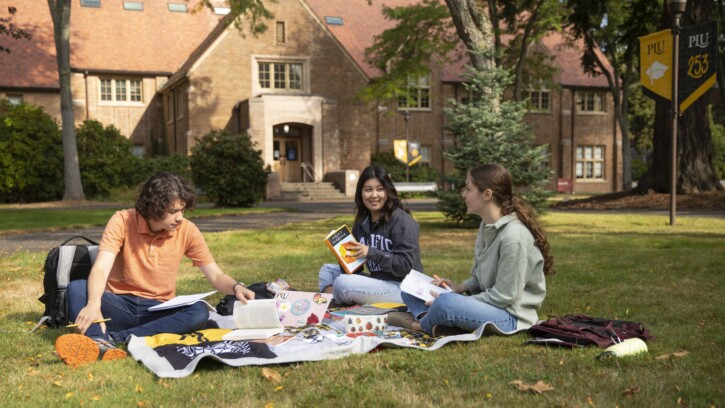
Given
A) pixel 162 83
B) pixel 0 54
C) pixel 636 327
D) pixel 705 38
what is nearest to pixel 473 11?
pixel 705 38

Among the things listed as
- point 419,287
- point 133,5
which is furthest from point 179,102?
point 419,287

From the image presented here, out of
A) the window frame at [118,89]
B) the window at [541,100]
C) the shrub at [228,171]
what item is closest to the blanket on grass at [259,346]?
the shrub at [228,171]

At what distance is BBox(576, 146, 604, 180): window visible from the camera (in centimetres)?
4031

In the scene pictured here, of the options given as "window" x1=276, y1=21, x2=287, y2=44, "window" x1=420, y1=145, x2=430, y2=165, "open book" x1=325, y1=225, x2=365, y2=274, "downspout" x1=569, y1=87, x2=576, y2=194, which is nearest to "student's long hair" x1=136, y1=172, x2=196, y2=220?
"open book" x1=325, y1=225, x2=365, y2=274

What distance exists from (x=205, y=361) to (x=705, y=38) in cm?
1330

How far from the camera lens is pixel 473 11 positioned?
46.8 feet

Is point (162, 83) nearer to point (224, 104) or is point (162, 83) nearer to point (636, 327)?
point (224, 104)

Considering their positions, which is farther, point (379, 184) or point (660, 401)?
point (379, 184)

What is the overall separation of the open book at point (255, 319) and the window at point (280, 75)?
28697mm

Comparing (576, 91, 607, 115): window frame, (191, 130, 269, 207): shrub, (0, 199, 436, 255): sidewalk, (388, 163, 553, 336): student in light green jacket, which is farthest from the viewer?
(576, 91, 607, 115): window frame

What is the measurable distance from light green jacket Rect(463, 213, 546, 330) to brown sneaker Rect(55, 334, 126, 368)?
2.44 metres

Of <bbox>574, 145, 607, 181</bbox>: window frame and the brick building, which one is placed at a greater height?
the brick building

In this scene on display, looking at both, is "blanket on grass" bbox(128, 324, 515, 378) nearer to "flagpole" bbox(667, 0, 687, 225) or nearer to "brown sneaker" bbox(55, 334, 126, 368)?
"brown sneaker" bbox(55, 334, 126, 368)

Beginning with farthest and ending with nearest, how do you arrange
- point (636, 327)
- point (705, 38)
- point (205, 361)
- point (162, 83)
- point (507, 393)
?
point (162, 83) → point (705, 38) → point (636, 327) → point (205, 361) → point (507, 393)
